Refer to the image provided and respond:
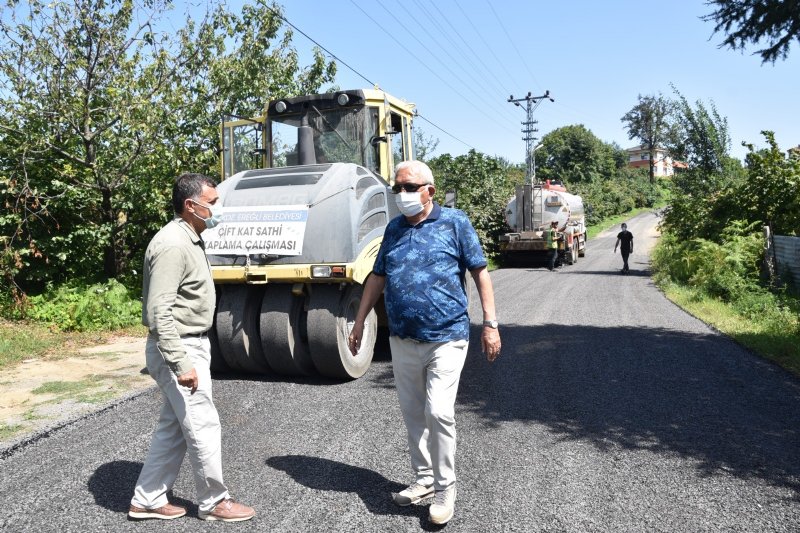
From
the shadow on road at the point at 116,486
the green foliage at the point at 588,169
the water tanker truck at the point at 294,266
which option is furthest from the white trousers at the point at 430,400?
the green foliage at the point at 588,169

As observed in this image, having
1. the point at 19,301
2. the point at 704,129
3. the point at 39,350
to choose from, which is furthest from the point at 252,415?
the point at 704,129

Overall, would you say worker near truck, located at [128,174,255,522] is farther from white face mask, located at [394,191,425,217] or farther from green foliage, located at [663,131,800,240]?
green foliage, located at [663,131,800,240]

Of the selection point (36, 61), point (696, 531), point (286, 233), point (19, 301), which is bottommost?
point (696, 531)

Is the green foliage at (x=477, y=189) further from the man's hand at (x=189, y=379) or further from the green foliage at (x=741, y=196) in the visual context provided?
the man's hand at (x=189, y=379)

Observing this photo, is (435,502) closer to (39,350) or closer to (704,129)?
(39,350)

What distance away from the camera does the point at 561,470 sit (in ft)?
14.1

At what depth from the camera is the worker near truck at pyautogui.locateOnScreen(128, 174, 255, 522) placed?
11.2 ft

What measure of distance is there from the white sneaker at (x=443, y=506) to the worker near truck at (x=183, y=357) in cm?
101

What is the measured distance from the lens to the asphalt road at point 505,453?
3670 millimetres

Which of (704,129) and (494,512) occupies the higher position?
(704,129)

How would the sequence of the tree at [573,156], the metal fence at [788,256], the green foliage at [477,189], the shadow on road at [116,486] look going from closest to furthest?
1. the shadow on road at [116,486]
2. the metal fence at [788,256]
3. the green foliage at [477,189]
4. the tree at [573,156]

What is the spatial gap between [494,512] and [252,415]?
257 cm

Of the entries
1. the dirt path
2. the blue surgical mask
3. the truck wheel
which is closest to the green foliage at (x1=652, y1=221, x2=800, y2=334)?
the truck wheel

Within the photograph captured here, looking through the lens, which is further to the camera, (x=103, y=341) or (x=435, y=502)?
(x=103, y=341)
